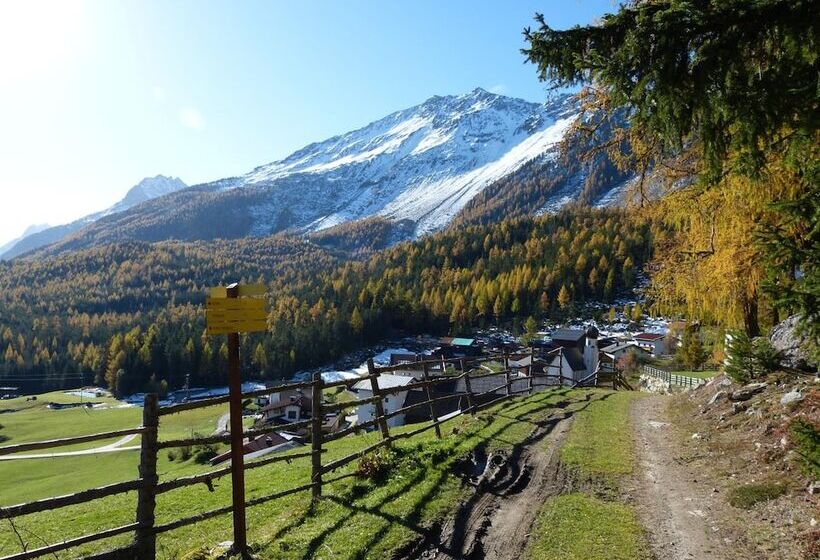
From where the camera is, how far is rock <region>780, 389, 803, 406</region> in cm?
1025

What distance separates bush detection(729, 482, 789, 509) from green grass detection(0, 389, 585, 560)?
4.35 meters

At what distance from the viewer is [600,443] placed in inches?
478

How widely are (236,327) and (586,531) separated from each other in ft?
18.8

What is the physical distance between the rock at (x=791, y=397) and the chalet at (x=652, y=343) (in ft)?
324

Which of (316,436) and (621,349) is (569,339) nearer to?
(621,349)

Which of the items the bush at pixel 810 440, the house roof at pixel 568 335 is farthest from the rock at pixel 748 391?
the house roof at pixel 568 335

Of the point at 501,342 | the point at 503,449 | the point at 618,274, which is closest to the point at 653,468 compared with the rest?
the point at 503,449

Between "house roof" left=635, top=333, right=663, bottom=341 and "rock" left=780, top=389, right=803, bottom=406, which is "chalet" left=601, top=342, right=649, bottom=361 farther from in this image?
"rock" left=780, top=389, right=803, bottom=406

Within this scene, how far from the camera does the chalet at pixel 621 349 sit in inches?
3546

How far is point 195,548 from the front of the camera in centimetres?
722

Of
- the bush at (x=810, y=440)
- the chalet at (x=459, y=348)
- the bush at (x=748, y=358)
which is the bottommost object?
the chalet at (x=459, y=348)

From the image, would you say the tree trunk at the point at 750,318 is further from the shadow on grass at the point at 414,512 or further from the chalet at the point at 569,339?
the chalet at the point at 569,339

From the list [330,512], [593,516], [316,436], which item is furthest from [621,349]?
[330,512]

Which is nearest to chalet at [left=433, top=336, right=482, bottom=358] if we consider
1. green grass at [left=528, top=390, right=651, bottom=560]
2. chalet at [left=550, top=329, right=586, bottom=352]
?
chalet at [left=550, top=329, right=586, bottom=352]
